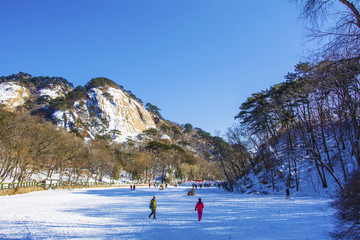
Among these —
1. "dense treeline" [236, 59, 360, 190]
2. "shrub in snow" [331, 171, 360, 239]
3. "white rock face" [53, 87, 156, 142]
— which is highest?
"white rock face" [53, 87, 156, 142]

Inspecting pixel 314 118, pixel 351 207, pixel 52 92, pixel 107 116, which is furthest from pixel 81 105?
pixel 351 207

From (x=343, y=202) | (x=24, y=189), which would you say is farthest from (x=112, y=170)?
(x=343, y=202)

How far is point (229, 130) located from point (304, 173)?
12.1 metres

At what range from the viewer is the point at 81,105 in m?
109

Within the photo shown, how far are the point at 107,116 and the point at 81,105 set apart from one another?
14340 millimetres

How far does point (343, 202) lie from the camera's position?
519cm

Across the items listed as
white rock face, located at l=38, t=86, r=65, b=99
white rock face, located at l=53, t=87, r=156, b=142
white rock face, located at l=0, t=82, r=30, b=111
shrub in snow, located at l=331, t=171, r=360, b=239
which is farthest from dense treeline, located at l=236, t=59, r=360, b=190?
white rock face, located at l=38, t=86, r=65, b=99

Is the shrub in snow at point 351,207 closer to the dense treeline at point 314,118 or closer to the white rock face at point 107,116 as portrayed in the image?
the dense treeline at point 314,118

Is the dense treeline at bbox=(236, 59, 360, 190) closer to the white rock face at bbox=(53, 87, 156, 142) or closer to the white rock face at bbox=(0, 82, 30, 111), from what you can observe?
the white rock face at bbox=(53, 87, 156, 142)

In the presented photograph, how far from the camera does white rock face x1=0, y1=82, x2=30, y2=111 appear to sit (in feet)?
314

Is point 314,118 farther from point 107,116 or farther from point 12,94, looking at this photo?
point 12,94

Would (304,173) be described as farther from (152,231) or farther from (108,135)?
(108,135)

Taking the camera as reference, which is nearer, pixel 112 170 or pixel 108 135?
pixel 112 170

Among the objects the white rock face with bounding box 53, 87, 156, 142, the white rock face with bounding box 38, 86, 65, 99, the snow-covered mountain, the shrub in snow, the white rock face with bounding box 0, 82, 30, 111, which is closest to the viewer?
the shrub in snow
